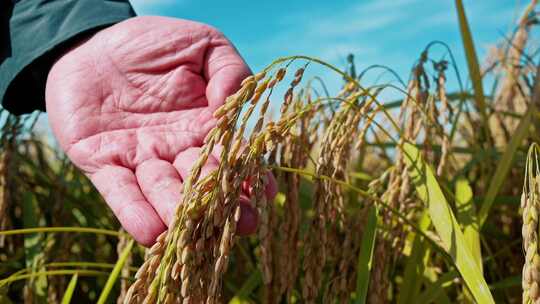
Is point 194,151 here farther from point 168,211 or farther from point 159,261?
point 159,261

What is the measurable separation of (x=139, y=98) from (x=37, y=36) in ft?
2.11

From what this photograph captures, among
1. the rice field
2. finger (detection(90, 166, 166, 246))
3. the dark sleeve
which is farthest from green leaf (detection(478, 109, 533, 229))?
the dark sleeve

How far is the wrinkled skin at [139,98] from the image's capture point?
5.77 feet

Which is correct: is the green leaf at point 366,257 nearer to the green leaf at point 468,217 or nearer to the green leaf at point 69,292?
the green leaf at point 468,217

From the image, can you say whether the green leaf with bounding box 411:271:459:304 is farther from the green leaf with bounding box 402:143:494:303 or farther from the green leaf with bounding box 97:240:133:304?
the green leaf with bounding box 97:240:133:304

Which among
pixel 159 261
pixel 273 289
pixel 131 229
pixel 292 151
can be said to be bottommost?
pixel 273 289

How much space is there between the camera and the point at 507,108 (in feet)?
10.8

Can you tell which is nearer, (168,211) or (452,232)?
(452,232)

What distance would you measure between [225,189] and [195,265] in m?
0.13

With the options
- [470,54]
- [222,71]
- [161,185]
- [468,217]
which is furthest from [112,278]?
[470,54]

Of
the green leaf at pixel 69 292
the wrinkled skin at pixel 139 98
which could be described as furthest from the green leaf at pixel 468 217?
the green leaf at pixel 69 292

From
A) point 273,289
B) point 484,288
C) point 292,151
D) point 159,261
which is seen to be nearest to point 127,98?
point 292,151

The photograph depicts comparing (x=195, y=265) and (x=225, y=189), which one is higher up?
(x=225, y=189)

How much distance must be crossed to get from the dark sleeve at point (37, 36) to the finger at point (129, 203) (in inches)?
28.0
